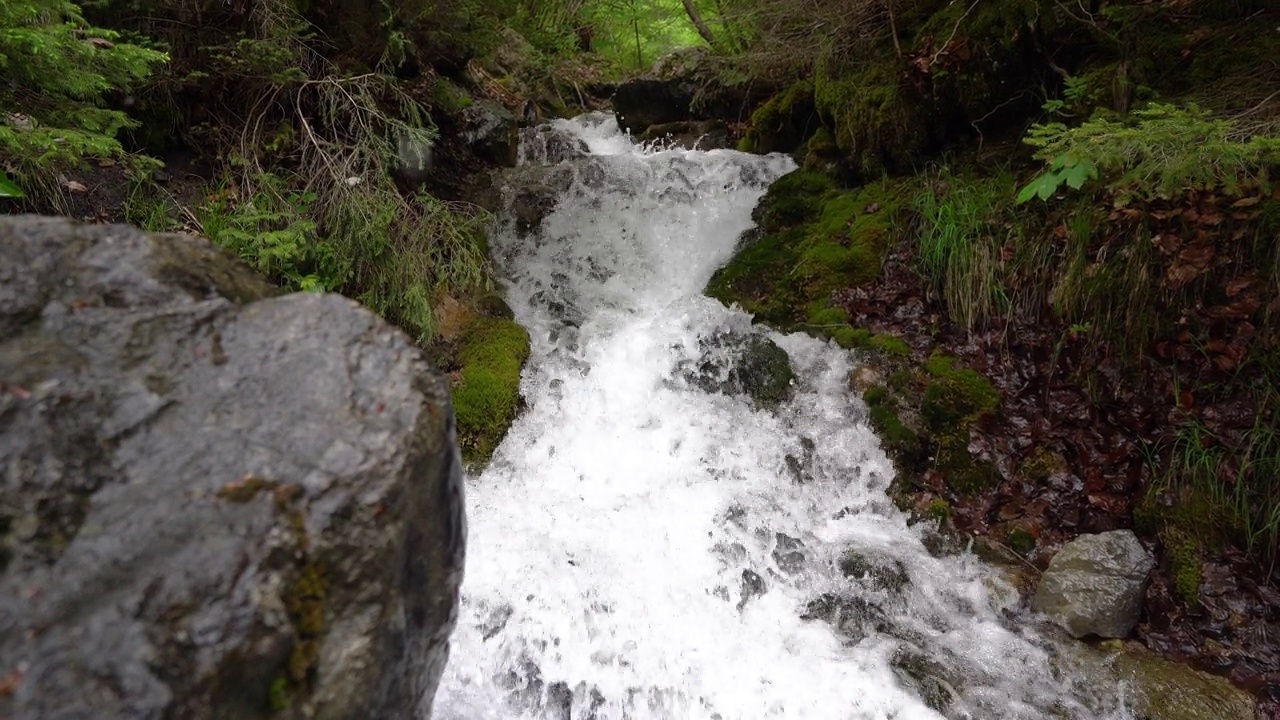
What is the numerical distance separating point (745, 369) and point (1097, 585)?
2.66 metres

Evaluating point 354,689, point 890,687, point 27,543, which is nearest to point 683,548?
point 890,687

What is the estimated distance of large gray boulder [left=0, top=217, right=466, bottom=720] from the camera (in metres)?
1.18

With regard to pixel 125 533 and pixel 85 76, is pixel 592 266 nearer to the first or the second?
pixel 85 76

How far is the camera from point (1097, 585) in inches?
131

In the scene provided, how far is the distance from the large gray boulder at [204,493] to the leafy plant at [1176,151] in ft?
Answer: 10.6

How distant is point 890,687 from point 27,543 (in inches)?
129

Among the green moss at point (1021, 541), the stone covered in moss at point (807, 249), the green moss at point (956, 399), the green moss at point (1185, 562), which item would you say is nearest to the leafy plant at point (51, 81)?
the stone covered in moss at point (807, 249)

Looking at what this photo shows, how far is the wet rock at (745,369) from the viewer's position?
496 cm

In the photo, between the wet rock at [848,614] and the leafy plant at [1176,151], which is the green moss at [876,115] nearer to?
the leafy plant at [1176,151]

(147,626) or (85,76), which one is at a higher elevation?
(85,76)

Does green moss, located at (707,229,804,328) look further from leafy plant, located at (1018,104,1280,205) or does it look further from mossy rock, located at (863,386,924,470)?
leafy plant, located at (1018,104,1280,205)

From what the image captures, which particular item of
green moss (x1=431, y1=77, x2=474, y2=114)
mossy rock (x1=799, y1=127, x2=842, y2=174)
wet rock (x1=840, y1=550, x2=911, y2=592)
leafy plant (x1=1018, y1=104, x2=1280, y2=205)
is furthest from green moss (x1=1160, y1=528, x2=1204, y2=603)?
green moss (x1=431, y1=77, x2=474, y2=114)

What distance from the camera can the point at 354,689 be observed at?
142cm

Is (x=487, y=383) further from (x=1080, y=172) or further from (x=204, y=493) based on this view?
(x=1080, y=172)
